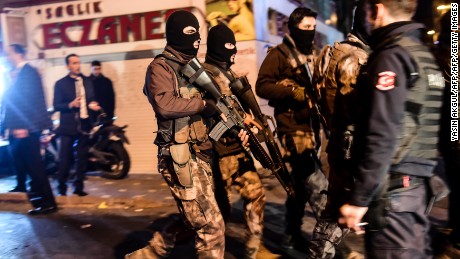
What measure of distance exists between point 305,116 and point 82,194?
3.86m

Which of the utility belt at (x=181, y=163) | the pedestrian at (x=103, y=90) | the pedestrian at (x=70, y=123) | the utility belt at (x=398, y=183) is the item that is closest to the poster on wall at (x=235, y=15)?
the pedestrian at (x=103, y=90)

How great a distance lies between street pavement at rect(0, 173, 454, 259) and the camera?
13.5 ft

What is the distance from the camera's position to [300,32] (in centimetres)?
382

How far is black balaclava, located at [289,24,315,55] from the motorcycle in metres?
4.24

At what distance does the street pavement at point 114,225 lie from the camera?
4121mm

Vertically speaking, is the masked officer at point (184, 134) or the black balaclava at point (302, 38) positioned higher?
the black balaclava at point (302, 38)

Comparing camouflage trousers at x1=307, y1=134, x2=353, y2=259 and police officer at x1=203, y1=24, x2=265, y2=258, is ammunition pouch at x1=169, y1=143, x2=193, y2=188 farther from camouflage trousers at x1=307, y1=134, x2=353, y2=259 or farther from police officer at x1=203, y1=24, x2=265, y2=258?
camouflage trousers at x1=307, y1=134, x2=353, y2=259

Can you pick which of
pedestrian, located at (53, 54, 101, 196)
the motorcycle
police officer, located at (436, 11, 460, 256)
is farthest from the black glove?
the motorcycle

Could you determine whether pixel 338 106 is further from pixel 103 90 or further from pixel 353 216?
pixel 103 90

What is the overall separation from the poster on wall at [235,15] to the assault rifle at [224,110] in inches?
147

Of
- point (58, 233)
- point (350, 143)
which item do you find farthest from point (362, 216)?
point (58, 233)

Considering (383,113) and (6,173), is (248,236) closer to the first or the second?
(383,113)

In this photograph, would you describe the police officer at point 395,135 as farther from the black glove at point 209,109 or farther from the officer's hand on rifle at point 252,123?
the officer's hand on rifle at point 252,123

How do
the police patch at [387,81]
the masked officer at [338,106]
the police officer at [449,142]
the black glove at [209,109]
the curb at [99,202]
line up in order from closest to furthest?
the police patch at [387,81]
the masked officer at [338,106]
the black glove at [209,109]
the police officer at [449,142]
the curb at [99,202]
